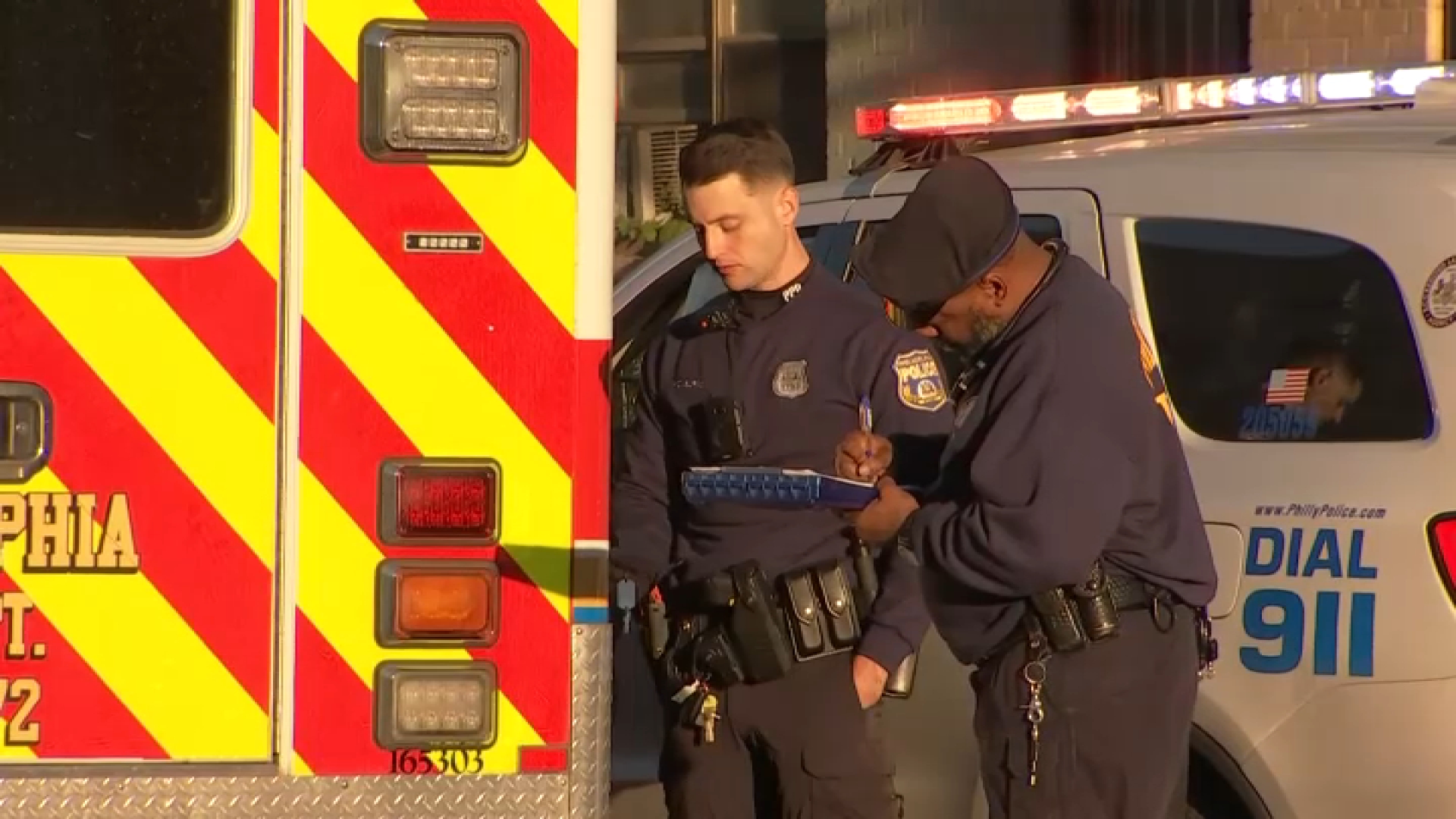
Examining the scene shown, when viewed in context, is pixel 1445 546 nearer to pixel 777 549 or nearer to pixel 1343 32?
pixel 777 549

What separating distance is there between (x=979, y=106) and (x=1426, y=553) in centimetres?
178

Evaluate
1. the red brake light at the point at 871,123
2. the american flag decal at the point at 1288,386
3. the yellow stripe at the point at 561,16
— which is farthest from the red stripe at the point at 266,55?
the red brake light at the point at 871,123

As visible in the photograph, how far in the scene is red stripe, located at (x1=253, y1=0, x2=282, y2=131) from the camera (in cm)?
388

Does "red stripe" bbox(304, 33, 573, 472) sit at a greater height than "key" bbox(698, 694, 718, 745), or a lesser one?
greater

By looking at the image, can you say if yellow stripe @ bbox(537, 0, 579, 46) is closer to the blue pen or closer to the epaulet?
the epaulet

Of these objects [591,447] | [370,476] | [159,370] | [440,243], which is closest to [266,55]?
[440,243]

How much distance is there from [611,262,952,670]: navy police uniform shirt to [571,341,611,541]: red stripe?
0.50m

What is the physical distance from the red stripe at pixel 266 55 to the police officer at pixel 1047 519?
94 cm

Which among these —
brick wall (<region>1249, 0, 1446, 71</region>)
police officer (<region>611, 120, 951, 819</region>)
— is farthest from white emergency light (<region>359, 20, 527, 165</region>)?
brick wall (<region>1249, 0, 1446, 71</region>)

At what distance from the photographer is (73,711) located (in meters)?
3.81

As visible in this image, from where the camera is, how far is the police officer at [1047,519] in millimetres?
3855

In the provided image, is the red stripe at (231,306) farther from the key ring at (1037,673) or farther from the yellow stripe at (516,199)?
the key ring at (1037,673)

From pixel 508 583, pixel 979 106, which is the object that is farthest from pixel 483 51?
pixel 979 106

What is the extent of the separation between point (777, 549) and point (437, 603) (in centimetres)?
76
